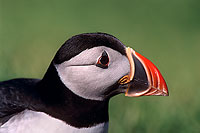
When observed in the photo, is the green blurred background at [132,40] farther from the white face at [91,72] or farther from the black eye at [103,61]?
the black eye at [103,61]

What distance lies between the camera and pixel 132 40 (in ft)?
25.9

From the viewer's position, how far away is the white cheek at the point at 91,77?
2.94m

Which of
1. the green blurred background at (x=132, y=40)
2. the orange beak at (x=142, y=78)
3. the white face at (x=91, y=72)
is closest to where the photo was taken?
the white face at (x=91, y=72)

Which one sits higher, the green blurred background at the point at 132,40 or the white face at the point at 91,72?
the white face at the point at 91,72

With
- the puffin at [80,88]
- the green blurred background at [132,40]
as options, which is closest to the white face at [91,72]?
the puffin at [80,88]

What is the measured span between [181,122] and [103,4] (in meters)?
5.33

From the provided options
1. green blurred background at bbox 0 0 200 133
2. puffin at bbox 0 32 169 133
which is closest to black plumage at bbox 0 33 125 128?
puffin at bbox 0 32 169 133

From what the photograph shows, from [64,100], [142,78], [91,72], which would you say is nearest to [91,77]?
[91,72]

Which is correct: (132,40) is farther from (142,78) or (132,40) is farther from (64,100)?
(64,100)

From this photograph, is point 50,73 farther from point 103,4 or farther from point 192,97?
point 103,4

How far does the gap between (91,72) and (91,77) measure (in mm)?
35

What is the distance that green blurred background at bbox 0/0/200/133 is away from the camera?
4.55 metres

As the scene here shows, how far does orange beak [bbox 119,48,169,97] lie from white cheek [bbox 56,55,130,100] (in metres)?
0.05

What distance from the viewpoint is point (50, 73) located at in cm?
310
